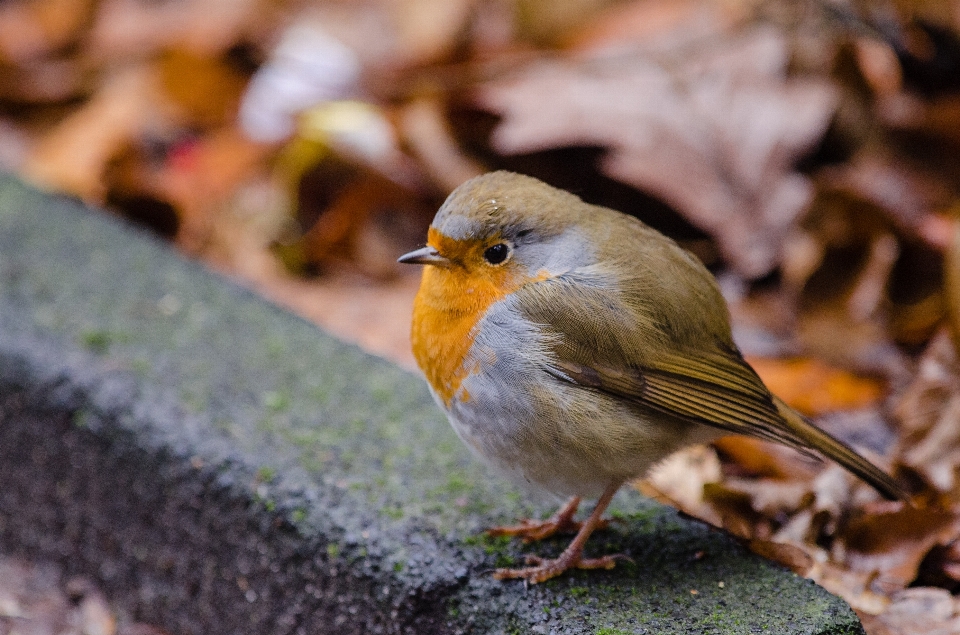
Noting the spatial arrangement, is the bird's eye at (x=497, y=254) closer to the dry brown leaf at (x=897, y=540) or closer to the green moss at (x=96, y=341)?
the dry brown leaf at (x=897, y=540)

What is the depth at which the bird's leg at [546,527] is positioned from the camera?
7.47ft

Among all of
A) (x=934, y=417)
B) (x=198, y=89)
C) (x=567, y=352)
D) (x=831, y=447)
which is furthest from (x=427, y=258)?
(x=198, y=89)

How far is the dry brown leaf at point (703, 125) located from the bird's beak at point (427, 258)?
1.89m

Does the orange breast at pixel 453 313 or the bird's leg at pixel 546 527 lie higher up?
the orange breast at pixel 453 313

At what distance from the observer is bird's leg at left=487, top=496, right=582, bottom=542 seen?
2275mm

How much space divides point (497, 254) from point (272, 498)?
A: 750mm

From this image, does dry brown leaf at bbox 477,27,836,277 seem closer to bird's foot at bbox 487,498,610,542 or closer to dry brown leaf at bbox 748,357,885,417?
dry brown leaf at bbox 748,357,885,417

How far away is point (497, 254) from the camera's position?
2205 mm

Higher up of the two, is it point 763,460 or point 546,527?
point 763,460

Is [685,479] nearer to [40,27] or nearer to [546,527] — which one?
[546,527]

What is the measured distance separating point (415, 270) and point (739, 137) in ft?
4.66

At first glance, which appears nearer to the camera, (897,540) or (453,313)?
(453,313)

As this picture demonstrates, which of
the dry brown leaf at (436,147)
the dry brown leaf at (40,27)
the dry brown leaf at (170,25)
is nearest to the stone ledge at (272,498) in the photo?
the dry brown leaf at (436,147)

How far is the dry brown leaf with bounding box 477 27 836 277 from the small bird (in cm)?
166
